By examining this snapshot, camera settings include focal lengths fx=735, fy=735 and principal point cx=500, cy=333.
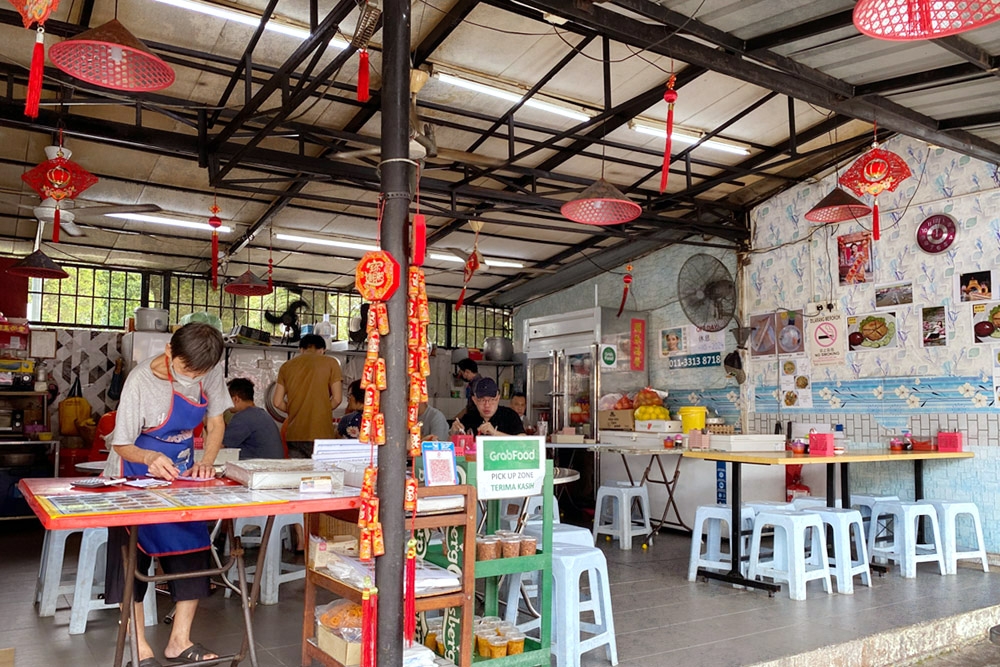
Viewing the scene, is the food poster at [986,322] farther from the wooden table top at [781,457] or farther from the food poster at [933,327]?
the wooden table top at [781,457]

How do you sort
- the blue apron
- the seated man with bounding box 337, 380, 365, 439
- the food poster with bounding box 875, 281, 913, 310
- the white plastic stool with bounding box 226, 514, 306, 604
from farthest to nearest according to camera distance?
the food poster with bounding box 875, 281, 913, 310 → the seated man with bounding box 337, 380, 365, 439 → the white plastic stool with bounding box 226, 514, 306, 604 → the blue apron

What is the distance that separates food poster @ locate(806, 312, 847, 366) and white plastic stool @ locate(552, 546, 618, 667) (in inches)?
205

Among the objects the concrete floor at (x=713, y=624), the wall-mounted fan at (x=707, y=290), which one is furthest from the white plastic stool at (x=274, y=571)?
the wall-mounted fan at (x=707, y=290)

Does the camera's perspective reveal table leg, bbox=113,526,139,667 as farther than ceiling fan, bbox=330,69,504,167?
No

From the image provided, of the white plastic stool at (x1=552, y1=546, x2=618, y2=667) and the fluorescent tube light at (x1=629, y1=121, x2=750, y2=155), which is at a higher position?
the fluorescent tube light at (x1=629, y1=121, x2=750, y2=155)

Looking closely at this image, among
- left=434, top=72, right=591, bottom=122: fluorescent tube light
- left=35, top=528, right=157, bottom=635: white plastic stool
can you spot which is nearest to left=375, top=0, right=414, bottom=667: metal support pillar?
left=35, top=528, right=157, bottom=635: white plastic stool

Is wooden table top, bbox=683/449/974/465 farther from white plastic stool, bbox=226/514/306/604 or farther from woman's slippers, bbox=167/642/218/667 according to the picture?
woman's slippers, bbox=167/642/218/667

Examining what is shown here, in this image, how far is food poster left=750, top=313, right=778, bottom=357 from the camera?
867 cm

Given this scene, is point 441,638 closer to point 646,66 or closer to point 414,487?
point 414,487

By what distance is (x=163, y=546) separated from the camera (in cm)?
309

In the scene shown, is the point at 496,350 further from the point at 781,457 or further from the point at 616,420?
Result: the point at 781,457

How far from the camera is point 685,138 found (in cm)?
771

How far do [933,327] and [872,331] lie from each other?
0.62 metres

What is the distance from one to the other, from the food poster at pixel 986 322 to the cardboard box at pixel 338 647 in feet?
20.6
